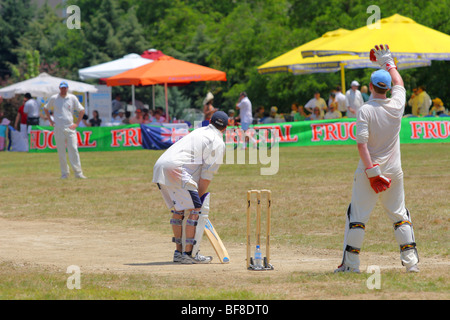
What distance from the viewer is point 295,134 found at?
3109cm

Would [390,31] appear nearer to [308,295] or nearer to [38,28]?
[308,295]

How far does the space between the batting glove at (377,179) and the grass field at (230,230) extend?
0.85 meters

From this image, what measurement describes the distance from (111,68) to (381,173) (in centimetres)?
3004

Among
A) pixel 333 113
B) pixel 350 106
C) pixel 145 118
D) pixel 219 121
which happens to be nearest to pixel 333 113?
pixel 333 113

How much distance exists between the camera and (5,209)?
15.7m

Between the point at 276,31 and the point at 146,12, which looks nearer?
the point at 276,31

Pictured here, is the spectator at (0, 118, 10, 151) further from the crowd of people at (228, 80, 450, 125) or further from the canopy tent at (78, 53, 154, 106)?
the crowd of people at (228, 80, 450, 125)

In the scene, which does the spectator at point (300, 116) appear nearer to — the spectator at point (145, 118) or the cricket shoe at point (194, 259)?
the spectator at point (145, 118)

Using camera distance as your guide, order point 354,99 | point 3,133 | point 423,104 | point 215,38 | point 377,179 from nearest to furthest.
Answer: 1. point 377,179
2. point 354,99
3. point 423,104
4. point 3,133
5. point 215,38

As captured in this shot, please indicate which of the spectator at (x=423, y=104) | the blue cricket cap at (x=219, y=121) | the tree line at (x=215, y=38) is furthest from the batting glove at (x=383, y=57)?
the tree line at (x=215, y=38)

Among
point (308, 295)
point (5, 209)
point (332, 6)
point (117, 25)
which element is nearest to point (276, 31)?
point (332, 6)

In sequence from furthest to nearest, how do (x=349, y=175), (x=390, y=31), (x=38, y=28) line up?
(x=38, y=28) → (x=390, y=31) → (x=349, y=175)

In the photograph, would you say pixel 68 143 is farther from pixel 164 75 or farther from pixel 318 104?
pixel 318 104
